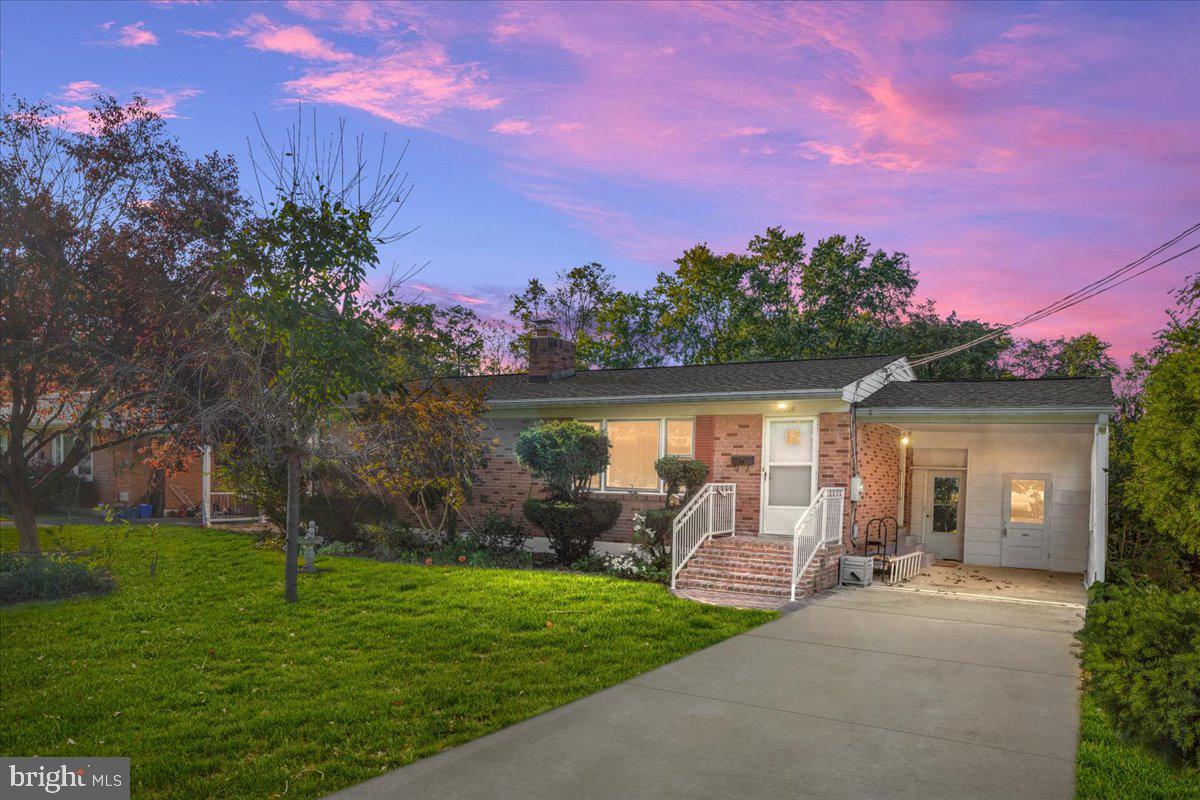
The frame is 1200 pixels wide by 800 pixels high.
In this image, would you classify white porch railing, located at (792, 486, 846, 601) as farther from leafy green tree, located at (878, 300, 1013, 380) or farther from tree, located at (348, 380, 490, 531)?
leafy green tree, located at (878, 300, 1013, 380)

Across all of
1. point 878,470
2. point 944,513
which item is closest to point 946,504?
point 944,513

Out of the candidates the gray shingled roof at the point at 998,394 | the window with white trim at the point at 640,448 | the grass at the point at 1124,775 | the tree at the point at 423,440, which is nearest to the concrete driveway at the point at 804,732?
the grass at the point at 1124,775

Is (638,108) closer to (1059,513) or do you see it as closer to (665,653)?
(665,653)

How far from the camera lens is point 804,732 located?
5840mm

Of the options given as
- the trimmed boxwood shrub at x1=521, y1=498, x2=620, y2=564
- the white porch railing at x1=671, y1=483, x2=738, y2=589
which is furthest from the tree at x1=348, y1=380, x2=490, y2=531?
the white porch railing at x1=671, y1=483, x2=738, y2=589

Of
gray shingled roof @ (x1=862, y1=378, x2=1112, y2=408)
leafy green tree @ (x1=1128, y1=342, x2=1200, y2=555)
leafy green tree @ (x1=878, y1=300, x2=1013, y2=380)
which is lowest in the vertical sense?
leafy green tree @ (x1=1128, y1=342, x2=1200, y2=555)

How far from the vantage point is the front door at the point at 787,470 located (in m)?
13.9

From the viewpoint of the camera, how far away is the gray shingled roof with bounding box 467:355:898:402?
14.2 metres

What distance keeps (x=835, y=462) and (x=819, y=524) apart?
135cm

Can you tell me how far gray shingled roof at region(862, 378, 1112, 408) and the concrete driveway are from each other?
16.0 feet

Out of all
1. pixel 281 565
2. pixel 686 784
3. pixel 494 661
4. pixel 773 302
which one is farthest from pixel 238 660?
pixel 773 302

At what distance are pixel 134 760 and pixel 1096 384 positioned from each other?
49.0 feet

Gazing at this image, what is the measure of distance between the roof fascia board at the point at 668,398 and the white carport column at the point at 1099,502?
3.84 meters

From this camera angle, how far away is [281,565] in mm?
13969
